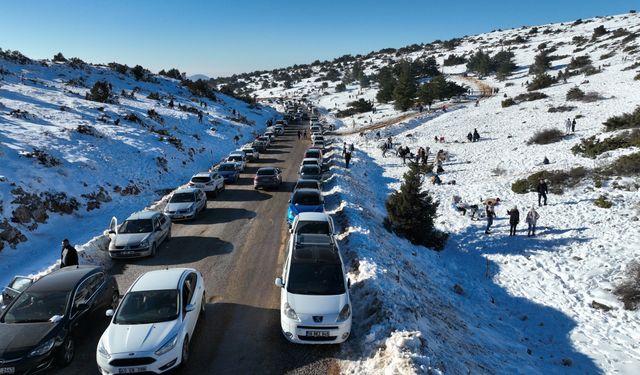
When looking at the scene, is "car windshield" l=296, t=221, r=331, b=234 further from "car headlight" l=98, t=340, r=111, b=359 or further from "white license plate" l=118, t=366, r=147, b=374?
"car headlight" l=98, t=340, r=111, b=359

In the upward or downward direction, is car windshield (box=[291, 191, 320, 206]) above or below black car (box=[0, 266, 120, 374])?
above

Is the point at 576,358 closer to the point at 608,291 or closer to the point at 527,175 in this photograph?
the point at 608,291

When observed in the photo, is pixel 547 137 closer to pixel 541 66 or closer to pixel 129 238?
pixel 129 238

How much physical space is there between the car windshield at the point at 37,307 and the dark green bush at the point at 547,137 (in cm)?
3630

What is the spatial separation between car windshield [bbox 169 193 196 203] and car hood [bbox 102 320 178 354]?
12.1m

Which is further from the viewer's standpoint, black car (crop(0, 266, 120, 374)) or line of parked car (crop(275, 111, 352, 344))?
line of parked car (crop(275, 111, 352, 344))

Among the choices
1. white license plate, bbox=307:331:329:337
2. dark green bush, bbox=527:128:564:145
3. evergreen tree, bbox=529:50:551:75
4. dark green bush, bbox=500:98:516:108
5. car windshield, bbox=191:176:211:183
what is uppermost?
evergreen tree, bbox=529:50:551:75

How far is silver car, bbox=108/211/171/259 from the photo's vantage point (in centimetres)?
1447

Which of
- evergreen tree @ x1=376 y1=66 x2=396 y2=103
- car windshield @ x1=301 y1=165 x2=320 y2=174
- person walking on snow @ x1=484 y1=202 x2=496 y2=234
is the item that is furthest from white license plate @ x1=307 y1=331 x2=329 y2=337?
evergreen tree @ x1=376 y1=66 x2=396 y2=103

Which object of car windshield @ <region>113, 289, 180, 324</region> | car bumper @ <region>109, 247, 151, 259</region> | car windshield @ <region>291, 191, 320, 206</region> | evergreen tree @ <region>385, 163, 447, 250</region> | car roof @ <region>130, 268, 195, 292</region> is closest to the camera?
car windshield @ <region>113, 289, 180, 324</region>

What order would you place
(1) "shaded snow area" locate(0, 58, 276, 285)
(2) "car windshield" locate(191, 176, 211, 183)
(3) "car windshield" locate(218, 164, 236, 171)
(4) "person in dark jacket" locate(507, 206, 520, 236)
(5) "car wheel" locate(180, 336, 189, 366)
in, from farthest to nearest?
(3) "car windshield" locate(218, 164, 236, 171), (2) "car windshield" locate(191, 176, 211, 183), (4) "person in dark jacket" locate(507, 206, 520, 236), (1) "shaded snow area" locate(0, 58, 276, 285), (5) "car wheel" locate(180, 336, 189, 366)

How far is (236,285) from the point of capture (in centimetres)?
1245

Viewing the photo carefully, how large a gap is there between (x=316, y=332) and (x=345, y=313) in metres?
0.77

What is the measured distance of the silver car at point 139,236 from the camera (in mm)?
14469
